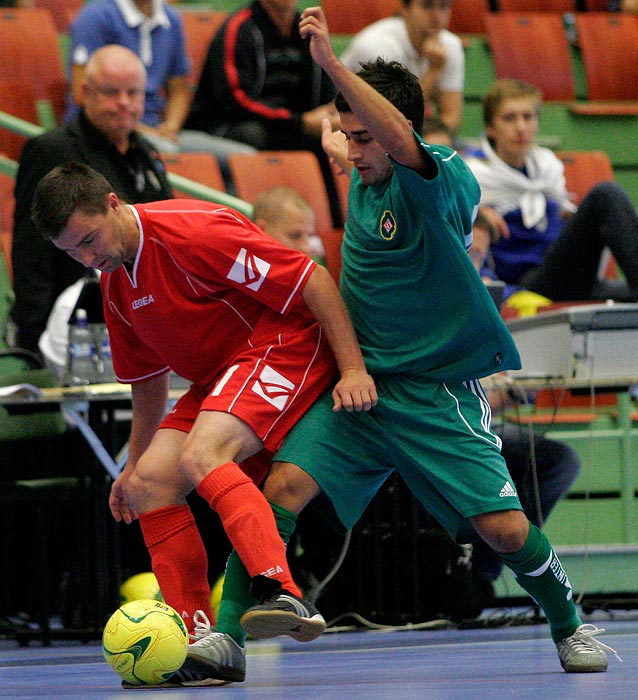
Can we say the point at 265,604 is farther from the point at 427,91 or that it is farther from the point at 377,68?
the point at 427,91

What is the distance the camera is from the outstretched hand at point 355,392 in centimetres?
342

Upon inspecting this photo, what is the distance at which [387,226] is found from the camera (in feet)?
11.6

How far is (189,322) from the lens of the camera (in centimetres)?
359

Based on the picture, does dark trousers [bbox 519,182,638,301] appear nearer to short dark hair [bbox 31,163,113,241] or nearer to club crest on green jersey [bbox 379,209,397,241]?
club crest on green jersey [bbox 379,209,397,241]

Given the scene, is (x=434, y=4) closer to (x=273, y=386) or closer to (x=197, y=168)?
(x=197, y=168)

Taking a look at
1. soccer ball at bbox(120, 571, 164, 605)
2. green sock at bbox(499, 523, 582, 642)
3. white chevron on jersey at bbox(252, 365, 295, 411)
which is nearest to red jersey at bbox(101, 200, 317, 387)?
white chevron on jersey at bbox(252, 365, 295, 411)

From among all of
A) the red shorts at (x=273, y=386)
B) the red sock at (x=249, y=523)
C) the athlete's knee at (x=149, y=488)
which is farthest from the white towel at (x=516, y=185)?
the red sock at (x=249, y=523)

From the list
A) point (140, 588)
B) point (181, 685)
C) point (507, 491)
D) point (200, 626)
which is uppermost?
point (507, 491)

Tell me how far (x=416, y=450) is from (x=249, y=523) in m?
0.50

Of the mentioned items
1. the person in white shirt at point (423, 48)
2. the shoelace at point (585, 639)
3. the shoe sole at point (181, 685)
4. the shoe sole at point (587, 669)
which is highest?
the person in white shirt at point (423, 48)

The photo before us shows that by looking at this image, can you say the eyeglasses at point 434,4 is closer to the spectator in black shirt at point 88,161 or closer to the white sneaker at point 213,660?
the spectator in black shirt at point 88,161

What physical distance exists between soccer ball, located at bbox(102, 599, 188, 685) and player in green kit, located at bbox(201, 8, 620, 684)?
166mm

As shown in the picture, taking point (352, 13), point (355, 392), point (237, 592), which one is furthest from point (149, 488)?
point (352, 13)

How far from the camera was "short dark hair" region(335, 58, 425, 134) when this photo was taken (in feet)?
11.5
